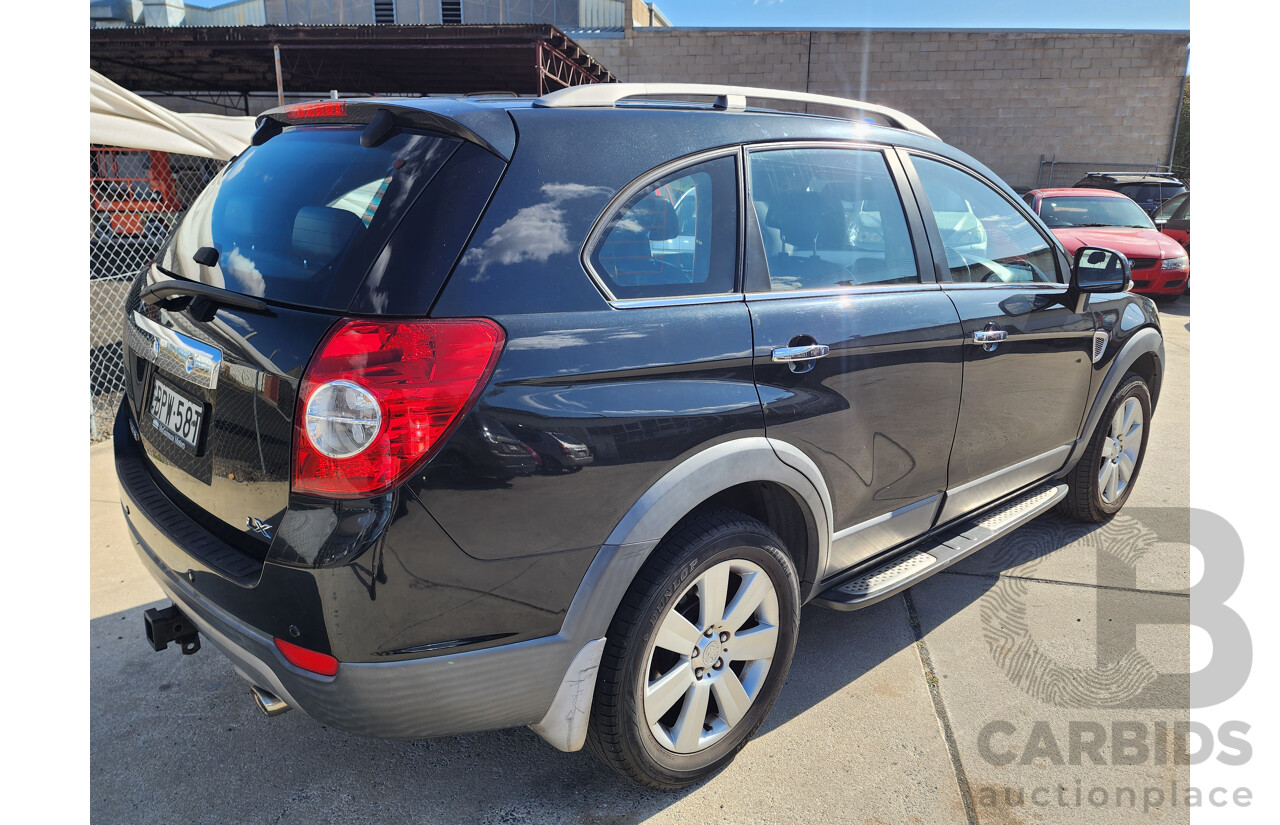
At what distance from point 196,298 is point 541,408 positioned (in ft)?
3.08

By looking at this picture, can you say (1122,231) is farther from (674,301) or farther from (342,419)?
(342,419)

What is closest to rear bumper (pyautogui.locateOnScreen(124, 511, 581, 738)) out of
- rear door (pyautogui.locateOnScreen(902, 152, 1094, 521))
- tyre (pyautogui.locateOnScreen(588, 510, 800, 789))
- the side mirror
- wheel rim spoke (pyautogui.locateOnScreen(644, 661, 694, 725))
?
tyre (pyautogui.locateOnScreen(588, 510, 800, 789))

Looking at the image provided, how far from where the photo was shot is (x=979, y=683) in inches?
114

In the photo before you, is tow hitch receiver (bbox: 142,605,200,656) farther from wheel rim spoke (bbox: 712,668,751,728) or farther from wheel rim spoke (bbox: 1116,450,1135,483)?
wheel rim spoke (bbox: 1116,450,1135,483)

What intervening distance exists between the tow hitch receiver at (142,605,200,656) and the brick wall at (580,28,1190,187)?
24155mm

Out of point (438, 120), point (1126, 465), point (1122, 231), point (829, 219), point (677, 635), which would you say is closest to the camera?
point (438, 120)

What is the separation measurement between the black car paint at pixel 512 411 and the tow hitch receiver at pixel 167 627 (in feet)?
0.59

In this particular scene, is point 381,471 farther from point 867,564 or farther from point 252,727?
point 867,564

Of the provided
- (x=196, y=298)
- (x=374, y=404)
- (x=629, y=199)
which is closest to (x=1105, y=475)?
(x=629, y=199)

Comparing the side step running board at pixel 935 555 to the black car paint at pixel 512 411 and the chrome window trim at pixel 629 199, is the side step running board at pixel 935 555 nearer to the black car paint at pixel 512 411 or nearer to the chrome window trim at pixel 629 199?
the black car paint at pixel 512 411

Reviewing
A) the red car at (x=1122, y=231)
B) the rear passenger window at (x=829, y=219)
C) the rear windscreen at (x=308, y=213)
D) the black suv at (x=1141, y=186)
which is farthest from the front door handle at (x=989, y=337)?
the black suv at (x=1141, y=186)

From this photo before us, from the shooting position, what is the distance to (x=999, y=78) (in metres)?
23.2

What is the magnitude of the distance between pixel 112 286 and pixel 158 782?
8.69 m

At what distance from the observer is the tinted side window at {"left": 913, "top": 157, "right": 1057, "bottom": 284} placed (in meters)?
3.00
